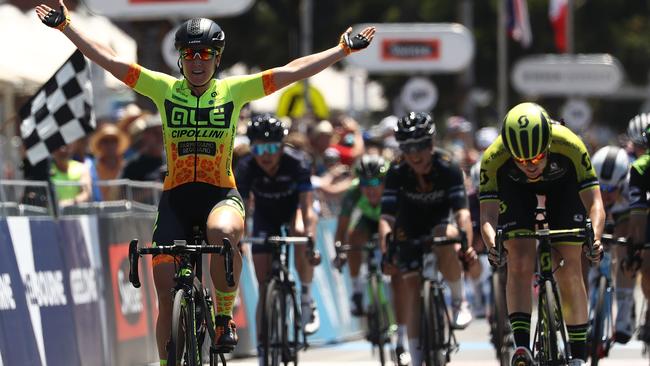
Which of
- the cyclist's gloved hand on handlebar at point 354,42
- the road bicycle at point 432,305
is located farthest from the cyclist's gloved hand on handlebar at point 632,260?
the cyclist's gloved hand on handlebar at point 354,42

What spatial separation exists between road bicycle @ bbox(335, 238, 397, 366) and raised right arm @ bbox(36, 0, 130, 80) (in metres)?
4.73

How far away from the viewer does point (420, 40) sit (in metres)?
28.0

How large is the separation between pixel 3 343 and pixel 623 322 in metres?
5.09

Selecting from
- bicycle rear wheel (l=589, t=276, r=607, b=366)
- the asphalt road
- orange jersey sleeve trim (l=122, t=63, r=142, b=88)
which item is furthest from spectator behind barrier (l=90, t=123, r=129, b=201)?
orange jersey sleeve trim (l=122, t=63, r=142, b=88)

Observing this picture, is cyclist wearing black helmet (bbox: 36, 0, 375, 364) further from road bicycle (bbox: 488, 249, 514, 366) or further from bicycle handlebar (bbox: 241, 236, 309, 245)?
road bicycle (bbox: 488, 249, 514, 366)

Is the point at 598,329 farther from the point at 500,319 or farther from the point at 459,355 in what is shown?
the point at 459,355

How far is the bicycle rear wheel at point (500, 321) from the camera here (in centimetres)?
1257

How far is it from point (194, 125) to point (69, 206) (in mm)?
3249

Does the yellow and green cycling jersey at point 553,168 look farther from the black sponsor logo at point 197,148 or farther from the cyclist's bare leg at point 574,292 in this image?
the black sponsor logo at point 197,148

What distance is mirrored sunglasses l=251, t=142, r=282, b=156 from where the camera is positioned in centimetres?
1249

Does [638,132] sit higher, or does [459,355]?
[638,132]

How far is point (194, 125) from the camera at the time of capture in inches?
375

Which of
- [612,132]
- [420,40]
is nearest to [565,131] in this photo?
[420,40]

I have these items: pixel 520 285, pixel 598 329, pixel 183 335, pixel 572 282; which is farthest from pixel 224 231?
pixel 598 329
